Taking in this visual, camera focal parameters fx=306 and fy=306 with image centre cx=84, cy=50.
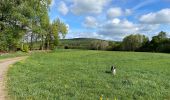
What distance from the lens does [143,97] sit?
1195 centimetres

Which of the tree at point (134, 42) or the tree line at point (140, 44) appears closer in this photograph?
the tree line at point (140, 44)

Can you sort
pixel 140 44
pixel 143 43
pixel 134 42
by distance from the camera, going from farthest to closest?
pixel 134 42 < pixel 140 44 < pixel 143 43

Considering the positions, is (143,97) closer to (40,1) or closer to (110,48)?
(40,1)

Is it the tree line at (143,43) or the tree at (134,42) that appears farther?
the tree at (134,42)

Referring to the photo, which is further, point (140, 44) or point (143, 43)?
point (140, 44)

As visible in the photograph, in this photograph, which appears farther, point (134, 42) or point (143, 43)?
point (134, 42)

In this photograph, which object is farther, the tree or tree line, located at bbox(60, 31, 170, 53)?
the tree

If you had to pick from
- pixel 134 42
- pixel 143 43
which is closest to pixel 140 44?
pixel 143 43

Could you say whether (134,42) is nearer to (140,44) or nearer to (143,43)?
(140,44)

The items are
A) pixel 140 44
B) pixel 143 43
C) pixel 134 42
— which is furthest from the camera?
pixel 134 42

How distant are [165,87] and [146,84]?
1.06m

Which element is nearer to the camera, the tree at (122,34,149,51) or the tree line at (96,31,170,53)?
the tree line at (96,31,170,53)

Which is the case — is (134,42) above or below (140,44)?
above

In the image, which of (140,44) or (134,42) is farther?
(134,42)
